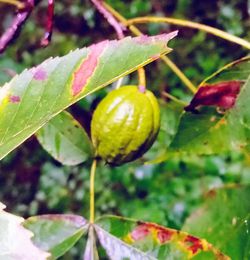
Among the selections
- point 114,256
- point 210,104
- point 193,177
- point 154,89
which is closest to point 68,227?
point 114,256

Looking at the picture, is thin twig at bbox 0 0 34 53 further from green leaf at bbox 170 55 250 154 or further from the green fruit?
green leaf at bbox 170 55 250 154

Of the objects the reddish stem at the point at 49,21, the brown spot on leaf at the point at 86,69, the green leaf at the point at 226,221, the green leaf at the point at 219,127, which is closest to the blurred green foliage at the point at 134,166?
the green leaf at the point at 226,221

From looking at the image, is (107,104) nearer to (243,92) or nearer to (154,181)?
(243,92)

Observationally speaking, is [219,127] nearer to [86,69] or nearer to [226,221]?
[226,221]

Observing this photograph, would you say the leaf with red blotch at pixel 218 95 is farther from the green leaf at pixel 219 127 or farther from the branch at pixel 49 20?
the branch at pixel 49 20

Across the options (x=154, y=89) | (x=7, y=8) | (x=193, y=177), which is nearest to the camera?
(x=193, y=177)

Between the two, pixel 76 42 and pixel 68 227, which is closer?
pixel 68 227
